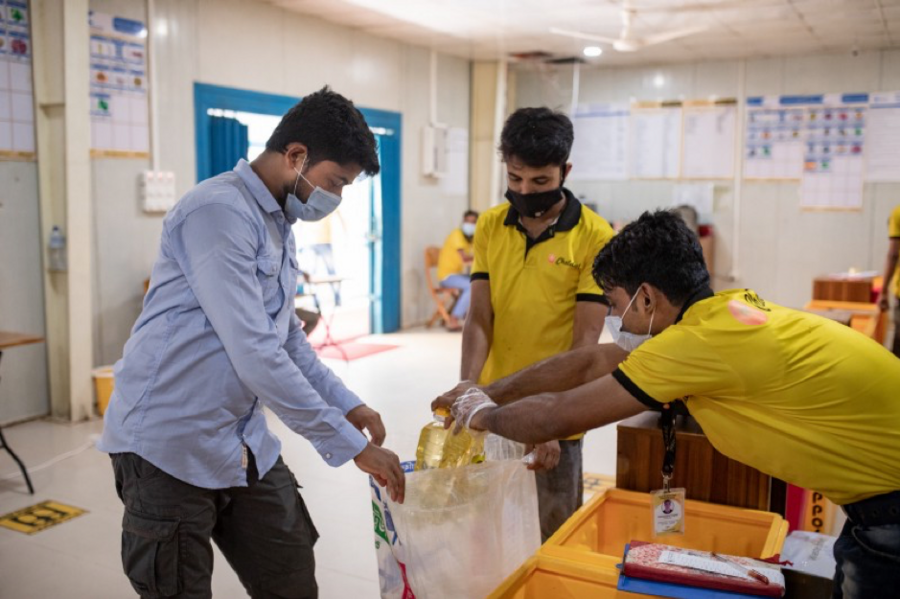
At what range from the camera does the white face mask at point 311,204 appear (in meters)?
1.76

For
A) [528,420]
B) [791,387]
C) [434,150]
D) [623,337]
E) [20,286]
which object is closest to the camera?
[791,387]

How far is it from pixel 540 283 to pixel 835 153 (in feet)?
24.4

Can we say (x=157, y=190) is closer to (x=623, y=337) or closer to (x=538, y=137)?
(x=538, y=137)

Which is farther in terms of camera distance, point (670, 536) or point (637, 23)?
point (637, 23)

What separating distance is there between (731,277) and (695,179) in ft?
3.78

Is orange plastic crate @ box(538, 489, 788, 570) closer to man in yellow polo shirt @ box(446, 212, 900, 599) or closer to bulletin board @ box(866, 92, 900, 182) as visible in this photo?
man in yellow polo shirt @ box(446, 212, 900, 599)

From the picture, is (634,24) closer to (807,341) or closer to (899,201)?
(899,201)

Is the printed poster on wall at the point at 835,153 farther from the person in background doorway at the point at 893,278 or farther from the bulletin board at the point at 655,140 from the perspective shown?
the person in background doorway at the point at 893,278

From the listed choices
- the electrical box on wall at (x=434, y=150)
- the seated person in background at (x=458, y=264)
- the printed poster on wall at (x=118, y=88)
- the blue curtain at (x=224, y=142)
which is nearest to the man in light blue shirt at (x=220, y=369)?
the printed poster on wall at (x=118, y=88)

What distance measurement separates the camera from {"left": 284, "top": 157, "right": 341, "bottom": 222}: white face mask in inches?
69.5

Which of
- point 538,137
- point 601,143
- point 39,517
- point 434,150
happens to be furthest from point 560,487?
point 601,143

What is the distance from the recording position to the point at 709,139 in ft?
29.6

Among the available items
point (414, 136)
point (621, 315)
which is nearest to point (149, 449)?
point (621, 315)

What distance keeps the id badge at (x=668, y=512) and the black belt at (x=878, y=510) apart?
0.44 meters
